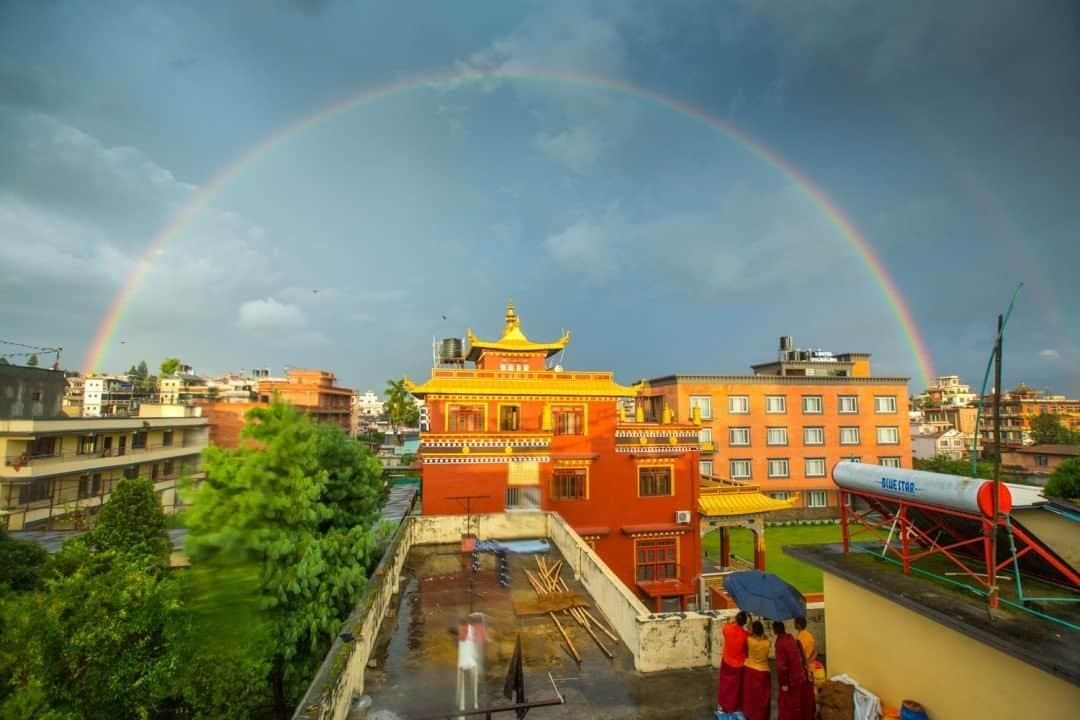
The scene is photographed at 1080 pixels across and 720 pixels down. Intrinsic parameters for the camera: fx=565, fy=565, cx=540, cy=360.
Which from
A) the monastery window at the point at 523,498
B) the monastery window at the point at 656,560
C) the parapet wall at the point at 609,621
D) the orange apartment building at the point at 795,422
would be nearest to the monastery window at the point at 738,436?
the orange apartment building at the point at 795,422

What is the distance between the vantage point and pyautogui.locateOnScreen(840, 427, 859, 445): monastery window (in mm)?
49250

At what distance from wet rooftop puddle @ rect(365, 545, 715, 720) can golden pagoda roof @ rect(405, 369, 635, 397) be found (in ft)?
36.8

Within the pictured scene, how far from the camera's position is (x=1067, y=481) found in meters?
29.3

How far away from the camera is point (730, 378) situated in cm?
4722

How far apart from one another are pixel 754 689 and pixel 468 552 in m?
13.0

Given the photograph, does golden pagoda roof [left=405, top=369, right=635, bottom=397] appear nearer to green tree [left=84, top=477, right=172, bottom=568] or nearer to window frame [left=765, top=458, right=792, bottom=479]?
→ green tree [left=84, top=477, right=172, bottom=568]

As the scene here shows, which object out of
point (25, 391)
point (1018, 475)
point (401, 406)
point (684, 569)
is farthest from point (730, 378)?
point (25, 391)

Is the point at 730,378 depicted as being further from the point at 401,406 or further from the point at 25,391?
the point at 25,391

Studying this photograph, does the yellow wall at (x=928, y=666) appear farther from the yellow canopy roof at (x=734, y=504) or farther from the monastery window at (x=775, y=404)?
the monastery window at (x=775, y=404)

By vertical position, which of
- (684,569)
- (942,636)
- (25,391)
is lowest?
(684,569)

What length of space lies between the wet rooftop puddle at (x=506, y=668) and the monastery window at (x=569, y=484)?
402 inches

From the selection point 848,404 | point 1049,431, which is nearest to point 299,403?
point 848,404

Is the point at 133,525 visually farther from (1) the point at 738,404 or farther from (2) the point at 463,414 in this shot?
(1) the point at 738,404

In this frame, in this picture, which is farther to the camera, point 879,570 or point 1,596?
point 1,596
